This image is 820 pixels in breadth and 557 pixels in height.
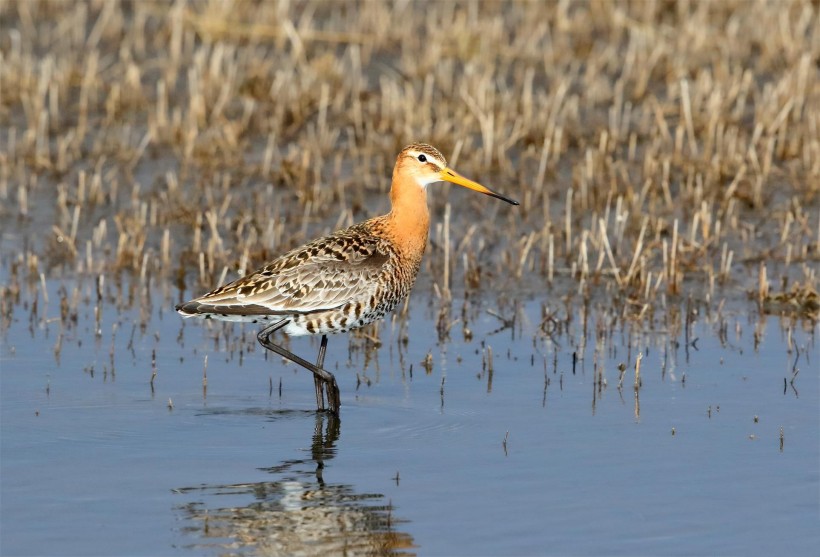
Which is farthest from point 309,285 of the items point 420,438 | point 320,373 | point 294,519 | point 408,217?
point 294,519

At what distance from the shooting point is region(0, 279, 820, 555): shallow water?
636 centimetres

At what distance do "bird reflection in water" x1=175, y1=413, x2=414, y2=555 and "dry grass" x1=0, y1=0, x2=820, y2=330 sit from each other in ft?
13.1

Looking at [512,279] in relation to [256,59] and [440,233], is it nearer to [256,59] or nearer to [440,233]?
[440,233]

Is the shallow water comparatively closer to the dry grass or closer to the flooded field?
the flooded field

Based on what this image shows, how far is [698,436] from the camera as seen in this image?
774cm

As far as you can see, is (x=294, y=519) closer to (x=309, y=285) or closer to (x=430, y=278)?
(x=309, y=285)

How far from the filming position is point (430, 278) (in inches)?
450

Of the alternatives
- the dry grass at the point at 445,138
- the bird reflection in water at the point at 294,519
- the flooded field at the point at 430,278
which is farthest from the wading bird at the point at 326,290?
the dry grass at the point at 445,138

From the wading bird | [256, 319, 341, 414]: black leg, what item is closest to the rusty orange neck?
the wading bird

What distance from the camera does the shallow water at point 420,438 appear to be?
20.9 ft

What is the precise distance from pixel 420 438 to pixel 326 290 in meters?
1.14

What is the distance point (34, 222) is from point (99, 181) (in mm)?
665

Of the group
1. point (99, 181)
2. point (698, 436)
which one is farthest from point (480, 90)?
point (698, 436)

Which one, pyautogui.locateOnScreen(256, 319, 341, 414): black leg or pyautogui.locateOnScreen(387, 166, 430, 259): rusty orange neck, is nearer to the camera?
pyautogui.locateOnScreen(256, 319, 341, 414): black leg
